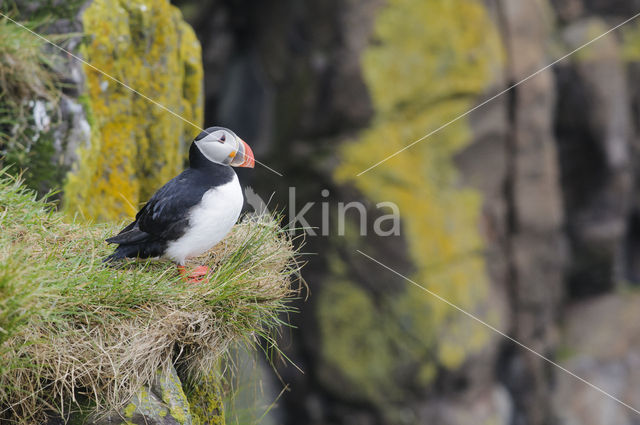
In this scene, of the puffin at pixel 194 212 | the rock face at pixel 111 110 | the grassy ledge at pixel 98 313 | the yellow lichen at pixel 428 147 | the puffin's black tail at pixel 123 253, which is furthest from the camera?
the yellow lichen at pixel 428 147

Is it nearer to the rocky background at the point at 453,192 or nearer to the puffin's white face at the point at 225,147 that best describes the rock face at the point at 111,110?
the puffin's white face at the point at 225,147

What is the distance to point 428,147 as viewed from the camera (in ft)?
28.5

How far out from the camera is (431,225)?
27.9 ft

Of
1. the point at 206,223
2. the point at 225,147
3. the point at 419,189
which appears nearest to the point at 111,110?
the point at 225,147

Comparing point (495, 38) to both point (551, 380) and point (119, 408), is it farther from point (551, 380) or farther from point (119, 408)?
point (119, 408)

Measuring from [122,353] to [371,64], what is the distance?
6.93 m

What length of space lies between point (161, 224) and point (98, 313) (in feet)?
1.79

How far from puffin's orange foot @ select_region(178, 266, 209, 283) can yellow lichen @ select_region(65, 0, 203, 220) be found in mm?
1392

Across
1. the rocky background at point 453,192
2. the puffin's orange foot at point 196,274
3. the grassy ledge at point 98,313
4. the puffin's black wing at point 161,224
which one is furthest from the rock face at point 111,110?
the rocky background at point 453,192

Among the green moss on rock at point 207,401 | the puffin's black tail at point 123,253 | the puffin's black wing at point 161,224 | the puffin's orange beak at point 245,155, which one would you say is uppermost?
the puffin's orange beak at point 245,155

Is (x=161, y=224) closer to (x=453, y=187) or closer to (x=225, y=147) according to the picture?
(x=225, y=147)

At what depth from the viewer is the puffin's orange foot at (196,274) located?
2701 millimetres

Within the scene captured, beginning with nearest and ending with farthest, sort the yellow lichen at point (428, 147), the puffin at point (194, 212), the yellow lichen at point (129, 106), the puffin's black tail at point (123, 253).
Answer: the puffin's black tail at point (123, 253)
the puffin at point (194, 212)
the yellow lichen at point (129, 106)
the yellow lichen at point (428, 147)

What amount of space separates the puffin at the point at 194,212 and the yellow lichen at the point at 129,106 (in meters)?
1.30
